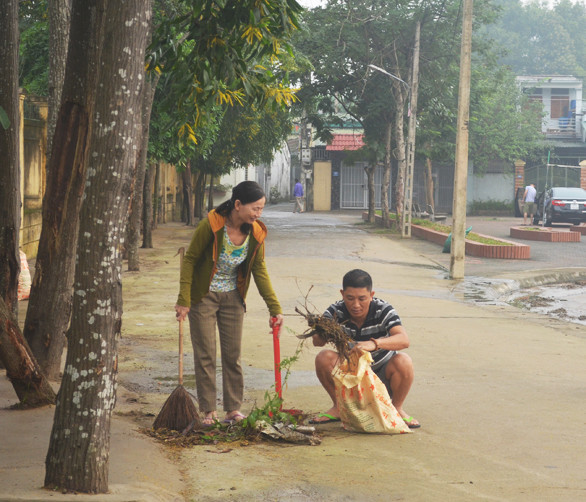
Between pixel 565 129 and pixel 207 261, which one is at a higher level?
pixel 565 129

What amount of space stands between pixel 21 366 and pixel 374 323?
92.6 inches

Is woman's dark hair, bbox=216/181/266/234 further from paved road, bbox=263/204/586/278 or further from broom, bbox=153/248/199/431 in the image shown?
paved road, bbox=263/204/586/278

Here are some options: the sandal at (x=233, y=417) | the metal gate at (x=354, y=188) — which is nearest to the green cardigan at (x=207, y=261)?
the sandal at (x=233, y=417)

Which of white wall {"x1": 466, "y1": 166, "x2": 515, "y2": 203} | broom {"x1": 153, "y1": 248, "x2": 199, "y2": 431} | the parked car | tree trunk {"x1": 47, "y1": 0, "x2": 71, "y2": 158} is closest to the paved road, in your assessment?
the parked car

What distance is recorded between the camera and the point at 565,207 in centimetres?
3372

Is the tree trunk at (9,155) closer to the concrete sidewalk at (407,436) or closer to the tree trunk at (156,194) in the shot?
the concrete sidewalk at (407,436)

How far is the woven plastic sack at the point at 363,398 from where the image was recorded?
5.83 m

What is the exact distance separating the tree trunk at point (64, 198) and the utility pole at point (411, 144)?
20.3 m

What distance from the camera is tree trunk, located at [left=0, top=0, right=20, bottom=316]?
6699mm

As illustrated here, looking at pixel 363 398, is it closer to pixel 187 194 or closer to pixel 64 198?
pixel 64 198

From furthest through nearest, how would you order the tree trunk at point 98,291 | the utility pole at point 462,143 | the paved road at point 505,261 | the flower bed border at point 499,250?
1. the flower bed border at point 499,250
2. the paved road at point 505,261
3. the utility pole at point 462,143
4. the tree trunk at point 98,291

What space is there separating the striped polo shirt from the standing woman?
0.43m

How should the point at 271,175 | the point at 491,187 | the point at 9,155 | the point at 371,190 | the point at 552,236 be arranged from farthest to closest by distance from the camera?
the point at 271,175 < the point at 491,187 < the point at 371,190 < the point at 552,236 < the point at 9,155

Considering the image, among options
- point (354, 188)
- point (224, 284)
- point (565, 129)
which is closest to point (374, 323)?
point (224, 284)
